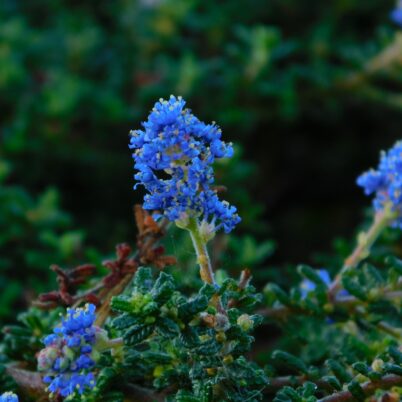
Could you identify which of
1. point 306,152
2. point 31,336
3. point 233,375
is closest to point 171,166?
point 233,375

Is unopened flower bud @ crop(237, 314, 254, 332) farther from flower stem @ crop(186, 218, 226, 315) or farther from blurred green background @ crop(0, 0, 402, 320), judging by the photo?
blurred green background @ crop(0, 0, 402, 320)

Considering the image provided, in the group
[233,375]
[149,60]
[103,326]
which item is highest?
[149,60]

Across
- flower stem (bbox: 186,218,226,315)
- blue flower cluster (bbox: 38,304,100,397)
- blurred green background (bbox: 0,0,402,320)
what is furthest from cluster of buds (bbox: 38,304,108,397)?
blurred green background (bbox: 0,0,402,320)

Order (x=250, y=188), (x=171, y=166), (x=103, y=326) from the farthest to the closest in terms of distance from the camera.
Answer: (x=250, y=188)
(x=103, y=326)
(x=171, y=166)

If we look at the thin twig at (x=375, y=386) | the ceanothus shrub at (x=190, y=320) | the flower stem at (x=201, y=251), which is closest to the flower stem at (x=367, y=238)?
the ceanothus shrub at (x=190, y=320)

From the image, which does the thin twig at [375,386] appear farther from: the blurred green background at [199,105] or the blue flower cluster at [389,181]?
the blurred green background at [199,105]

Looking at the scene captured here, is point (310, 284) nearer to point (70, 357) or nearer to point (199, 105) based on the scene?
point (70, 357)

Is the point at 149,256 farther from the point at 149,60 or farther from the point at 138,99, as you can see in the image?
the point at 149,60

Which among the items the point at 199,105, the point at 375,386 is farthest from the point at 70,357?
the point at 199,105
